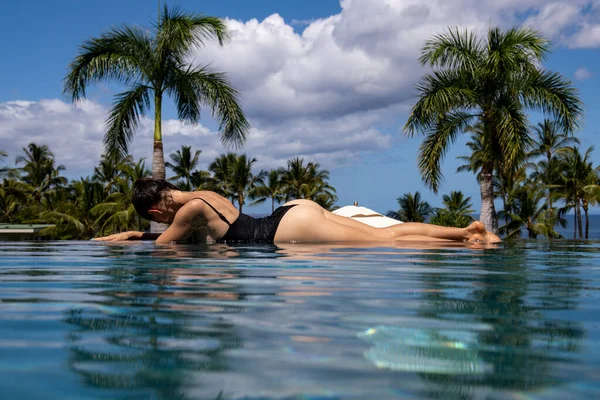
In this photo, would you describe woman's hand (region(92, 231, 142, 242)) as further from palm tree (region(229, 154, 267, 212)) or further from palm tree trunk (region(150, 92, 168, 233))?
palm tree (region(229, 154, 267, 212))

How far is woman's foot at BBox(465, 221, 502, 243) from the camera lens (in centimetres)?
498

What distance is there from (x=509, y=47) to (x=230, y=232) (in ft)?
37.6

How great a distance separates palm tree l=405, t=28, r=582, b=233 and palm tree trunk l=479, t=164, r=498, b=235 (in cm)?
7

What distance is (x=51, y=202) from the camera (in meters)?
36.3

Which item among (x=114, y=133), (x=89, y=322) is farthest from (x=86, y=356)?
(x=114, y=133)

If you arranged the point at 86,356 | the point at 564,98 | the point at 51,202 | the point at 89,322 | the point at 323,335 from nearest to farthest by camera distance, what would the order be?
the point at 86,356
the point at 323,335
the point at 89,322
the point at 564,98
the point at 51,202

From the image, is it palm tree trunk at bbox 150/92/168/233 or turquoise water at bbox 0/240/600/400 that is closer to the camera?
turquoise water at bbox 0/240/600/400

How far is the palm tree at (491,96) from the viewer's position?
518 inches

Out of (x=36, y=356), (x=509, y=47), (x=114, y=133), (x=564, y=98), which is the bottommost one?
(x=36, y=356)

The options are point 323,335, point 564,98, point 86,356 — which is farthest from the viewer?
point 564,98

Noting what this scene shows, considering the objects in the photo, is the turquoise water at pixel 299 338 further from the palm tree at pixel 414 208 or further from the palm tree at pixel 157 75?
the palm tree at pixel 414 208

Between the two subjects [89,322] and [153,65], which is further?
[153,65]

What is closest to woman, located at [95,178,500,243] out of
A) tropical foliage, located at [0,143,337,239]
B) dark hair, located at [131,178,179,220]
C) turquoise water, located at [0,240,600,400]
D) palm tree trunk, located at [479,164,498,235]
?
dark hair, located at [131,178,179,220]

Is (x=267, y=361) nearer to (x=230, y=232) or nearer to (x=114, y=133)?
(x=230, y=232)
